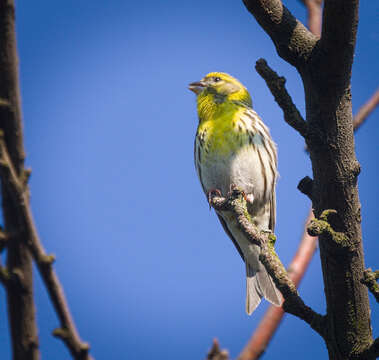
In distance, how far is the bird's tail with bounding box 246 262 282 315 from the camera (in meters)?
3.94

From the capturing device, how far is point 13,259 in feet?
6.08

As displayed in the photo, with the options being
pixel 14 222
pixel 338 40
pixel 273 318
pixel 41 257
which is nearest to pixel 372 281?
pixel 273 318

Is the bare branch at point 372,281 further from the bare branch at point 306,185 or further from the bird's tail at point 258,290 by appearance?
the bird's tail at point 258,290

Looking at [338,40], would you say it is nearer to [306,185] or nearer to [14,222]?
[306,185]

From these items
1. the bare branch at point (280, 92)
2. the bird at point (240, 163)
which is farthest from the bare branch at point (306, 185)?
the bird at point (240, 163)

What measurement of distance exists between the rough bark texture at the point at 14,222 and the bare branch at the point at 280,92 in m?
1.00

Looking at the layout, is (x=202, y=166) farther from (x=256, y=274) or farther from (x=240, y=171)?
(x=256, y=274)

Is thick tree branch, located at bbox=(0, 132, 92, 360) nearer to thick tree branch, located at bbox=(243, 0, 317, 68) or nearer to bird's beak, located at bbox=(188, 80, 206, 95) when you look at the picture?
thick tree branch, located at bbox=(243, 0, 317, 68)

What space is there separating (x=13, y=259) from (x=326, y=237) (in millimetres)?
1312

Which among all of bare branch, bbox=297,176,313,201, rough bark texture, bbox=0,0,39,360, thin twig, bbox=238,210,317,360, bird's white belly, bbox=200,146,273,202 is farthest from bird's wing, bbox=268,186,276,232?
rough bark texture, bbox=0,0,39,360

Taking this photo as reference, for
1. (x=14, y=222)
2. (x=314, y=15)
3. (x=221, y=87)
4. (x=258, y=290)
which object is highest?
(x=221, y=87)

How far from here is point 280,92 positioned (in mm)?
2082

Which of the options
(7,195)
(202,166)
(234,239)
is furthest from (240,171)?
(7,195)

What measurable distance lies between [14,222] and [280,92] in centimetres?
120
